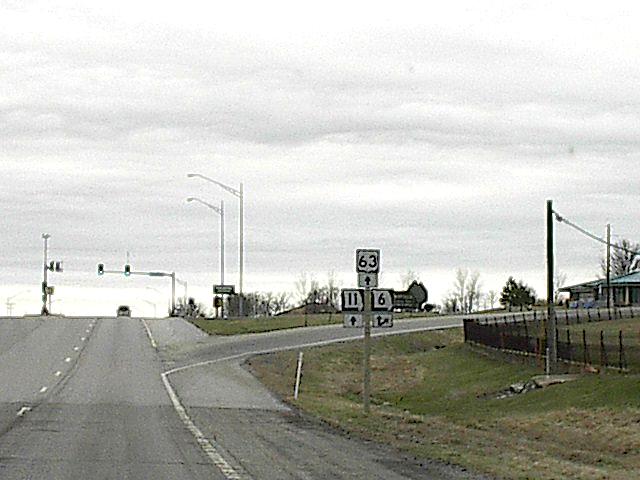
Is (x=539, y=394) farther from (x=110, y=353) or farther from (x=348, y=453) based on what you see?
(x=110, y=353)

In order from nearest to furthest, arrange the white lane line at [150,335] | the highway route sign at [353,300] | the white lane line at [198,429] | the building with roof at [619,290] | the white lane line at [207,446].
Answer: the white lane line at [207,446], the white lane line at [198,429], the highway route sign at [353,300], the white lane line at [150,335], the building with roof at [619,290]

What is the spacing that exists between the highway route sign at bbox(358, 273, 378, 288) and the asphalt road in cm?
332

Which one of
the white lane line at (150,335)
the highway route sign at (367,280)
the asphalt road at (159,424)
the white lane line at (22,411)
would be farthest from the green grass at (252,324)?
the highway route sign at (367,280)

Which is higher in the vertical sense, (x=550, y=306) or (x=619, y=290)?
(x=619, y=290)

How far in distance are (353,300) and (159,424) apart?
5.88 metres

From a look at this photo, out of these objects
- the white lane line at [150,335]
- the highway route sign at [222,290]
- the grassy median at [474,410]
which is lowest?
the grassy median at [474,410]

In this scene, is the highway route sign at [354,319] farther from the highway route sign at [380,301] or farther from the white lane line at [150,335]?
the white lane line at [150,335]

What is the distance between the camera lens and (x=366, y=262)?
30.2 meters

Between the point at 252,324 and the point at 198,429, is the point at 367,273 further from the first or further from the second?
the point at 252,324

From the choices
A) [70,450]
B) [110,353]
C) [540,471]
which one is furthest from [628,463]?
[110,353]

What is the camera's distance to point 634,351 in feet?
132

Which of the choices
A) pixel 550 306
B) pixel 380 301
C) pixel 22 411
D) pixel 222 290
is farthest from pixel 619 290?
pixel 22 411

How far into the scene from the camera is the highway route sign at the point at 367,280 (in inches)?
1187

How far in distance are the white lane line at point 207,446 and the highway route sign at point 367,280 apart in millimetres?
4912
